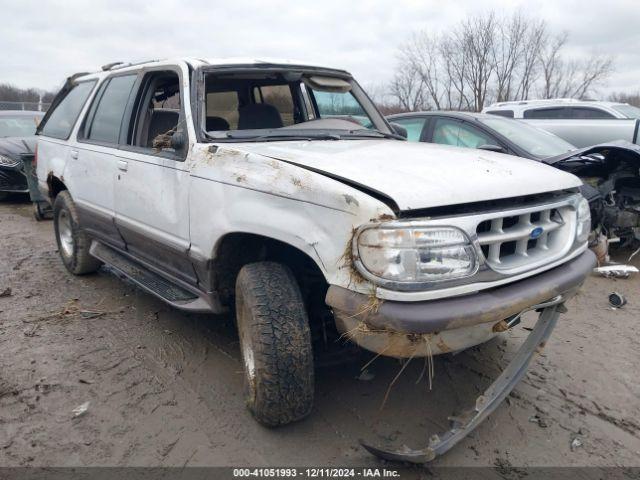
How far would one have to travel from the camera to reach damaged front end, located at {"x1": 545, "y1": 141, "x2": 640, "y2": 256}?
203 inches

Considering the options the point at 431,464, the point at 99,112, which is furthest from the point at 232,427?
the point at 99,112

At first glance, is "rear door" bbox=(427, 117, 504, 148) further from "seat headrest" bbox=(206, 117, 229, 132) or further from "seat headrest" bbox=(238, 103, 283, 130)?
"seat headrest" bbox=(206, 117, 229, 132)

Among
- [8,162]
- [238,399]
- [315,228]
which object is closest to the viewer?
[315,228]

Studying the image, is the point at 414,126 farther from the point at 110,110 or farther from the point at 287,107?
the point at 110,110

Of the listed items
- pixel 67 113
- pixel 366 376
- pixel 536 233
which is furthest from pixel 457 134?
pixel 67 113

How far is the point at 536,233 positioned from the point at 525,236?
107 mm

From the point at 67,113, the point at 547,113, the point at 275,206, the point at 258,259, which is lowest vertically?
the point at 258,259

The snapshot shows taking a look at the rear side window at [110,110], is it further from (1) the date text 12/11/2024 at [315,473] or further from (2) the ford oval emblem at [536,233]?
(2) the ford oval emblem at [536,233]

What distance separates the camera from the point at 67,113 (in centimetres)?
499

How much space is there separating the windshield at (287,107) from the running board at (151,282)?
3.38ft

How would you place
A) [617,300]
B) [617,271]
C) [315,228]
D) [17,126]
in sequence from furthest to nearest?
[17,126] → [617,271] → [617,300] → [315,228]

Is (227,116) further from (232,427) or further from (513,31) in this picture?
(513,31)

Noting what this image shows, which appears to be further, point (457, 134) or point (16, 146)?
point (16, 146)

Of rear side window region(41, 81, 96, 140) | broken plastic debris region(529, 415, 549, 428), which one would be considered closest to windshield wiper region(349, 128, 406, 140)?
broken plastic debris region(529, 415, 549, 428)
